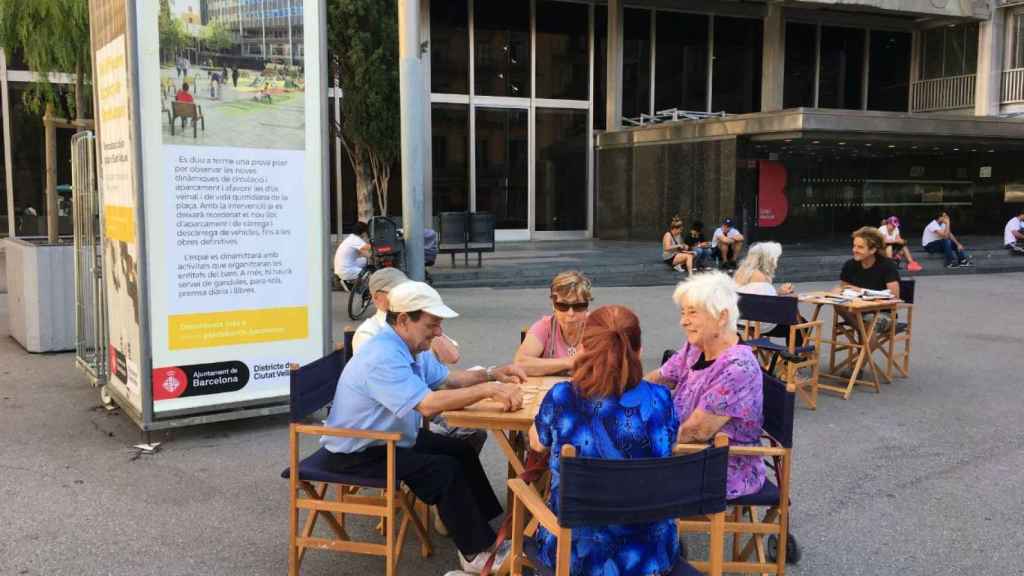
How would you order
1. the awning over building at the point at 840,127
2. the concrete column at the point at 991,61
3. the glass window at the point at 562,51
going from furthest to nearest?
1. the concrete column at the point at 991,61
2. the glass window at the point at 562,51
3. the awning over building at the point at 840,127

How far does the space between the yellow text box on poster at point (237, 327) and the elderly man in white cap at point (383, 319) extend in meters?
1.36

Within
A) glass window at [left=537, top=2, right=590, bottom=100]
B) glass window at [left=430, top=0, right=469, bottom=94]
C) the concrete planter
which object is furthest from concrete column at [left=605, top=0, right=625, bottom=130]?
the concrete planter

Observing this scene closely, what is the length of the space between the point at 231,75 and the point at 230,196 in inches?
30.3

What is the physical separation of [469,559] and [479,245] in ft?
42.6

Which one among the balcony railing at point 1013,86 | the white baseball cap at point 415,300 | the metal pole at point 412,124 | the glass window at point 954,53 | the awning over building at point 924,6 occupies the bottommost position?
the white baseball cap at point 415,300

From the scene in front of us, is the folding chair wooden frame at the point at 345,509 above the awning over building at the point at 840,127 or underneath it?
underneath

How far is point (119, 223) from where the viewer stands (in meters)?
5.73

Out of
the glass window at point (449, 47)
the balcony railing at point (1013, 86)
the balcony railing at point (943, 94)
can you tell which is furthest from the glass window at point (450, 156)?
the balcony railing at point (1013, 86)

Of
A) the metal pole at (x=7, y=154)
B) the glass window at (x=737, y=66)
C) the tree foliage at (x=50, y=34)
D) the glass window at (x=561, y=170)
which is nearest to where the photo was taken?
the tree foliage at (x=50, y=34)

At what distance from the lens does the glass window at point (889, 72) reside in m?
29.1

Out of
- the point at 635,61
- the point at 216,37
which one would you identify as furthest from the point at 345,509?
the point at 635,61

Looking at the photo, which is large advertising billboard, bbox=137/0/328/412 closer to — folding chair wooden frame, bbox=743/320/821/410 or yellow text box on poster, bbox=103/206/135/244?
yellow text box on poster, bbox=103/206/135/244

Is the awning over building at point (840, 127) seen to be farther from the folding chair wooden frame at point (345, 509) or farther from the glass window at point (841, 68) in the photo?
the folding chair wooden frame at point (345, 509)

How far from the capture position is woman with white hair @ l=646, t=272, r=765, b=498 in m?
3.50
